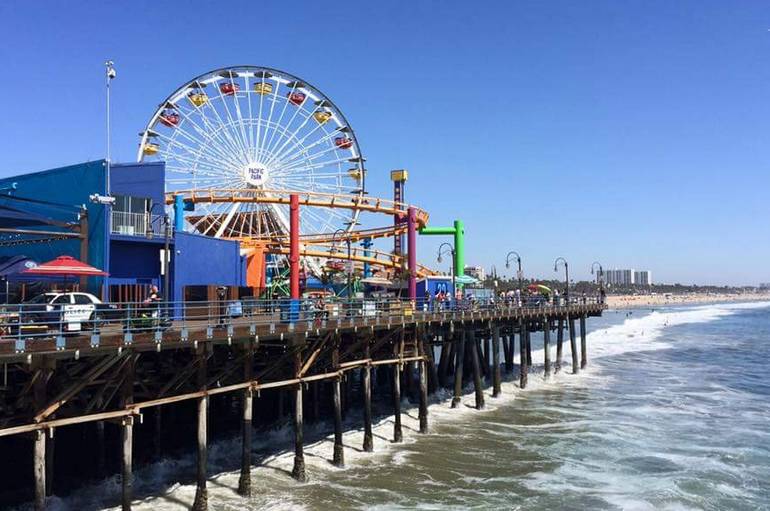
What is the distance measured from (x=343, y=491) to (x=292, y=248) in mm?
14160

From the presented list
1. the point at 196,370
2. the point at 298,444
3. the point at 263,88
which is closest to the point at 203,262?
the point at 298,444

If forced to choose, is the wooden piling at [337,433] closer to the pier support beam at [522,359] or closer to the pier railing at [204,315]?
the pier railing at [204,315]

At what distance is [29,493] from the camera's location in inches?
722

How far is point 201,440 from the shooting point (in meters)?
17.0

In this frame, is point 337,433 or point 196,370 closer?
point 196,370

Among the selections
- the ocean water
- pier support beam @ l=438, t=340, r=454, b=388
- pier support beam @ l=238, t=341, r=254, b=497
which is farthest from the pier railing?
the ocean water

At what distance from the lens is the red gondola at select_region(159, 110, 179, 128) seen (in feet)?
136

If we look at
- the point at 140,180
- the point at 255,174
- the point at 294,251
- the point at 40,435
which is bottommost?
the point at 40,435

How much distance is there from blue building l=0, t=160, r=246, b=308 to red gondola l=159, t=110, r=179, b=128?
15541mm

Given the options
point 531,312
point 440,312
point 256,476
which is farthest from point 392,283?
point 256,476

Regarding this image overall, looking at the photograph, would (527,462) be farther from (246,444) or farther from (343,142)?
(343,142)

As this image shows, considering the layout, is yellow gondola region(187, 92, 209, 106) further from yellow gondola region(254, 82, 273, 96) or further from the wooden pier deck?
the wooden pier deck

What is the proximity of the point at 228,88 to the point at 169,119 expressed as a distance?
14.4 feet

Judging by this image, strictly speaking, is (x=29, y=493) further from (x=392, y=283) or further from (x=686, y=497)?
(x=392, y=283)
